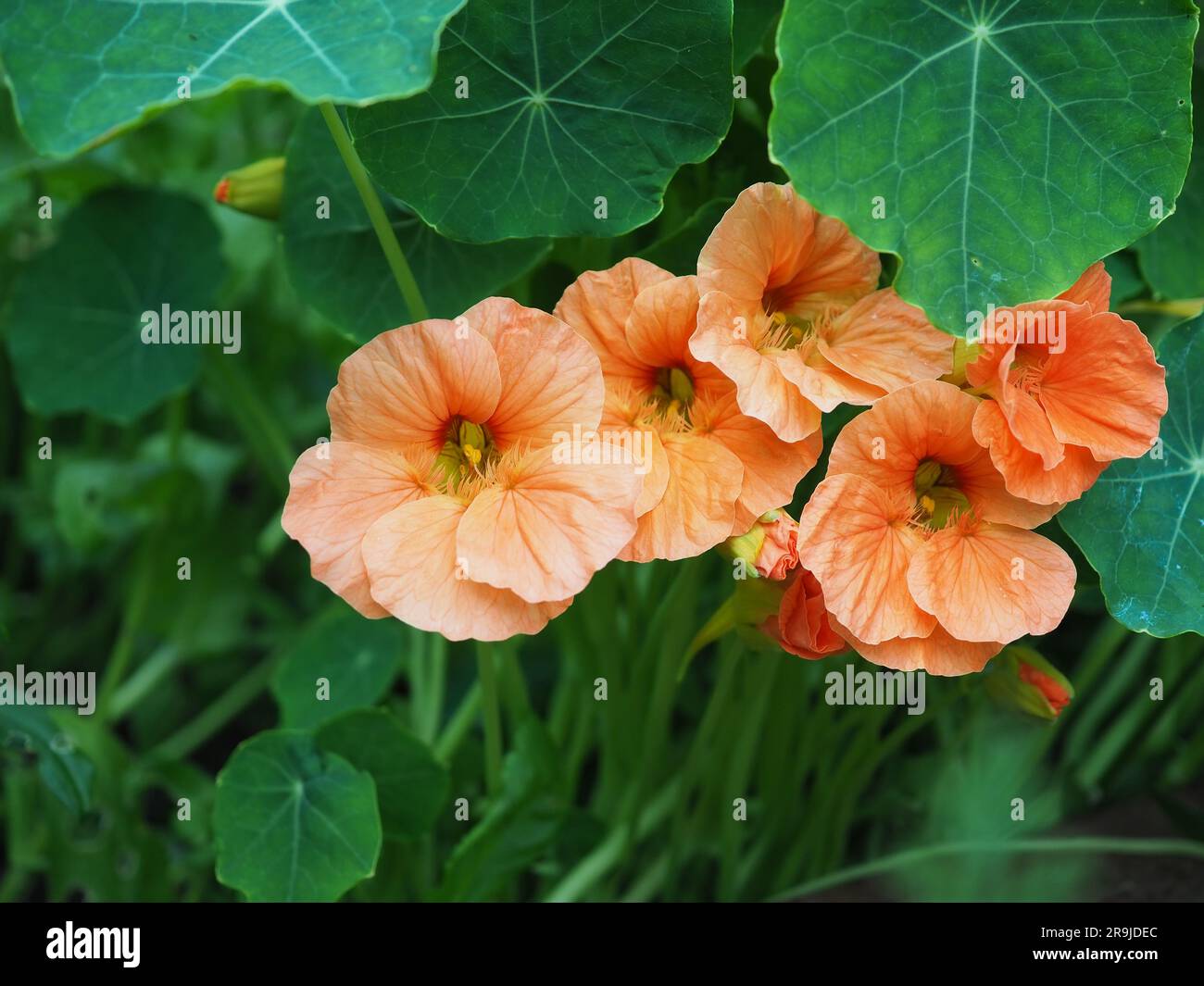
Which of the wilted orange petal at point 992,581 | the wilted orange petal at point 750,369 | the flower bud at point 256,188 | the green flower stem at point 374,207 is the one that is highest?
the flower bud at point 256,188

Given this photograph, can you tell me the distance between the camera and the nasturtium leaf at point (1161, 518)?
30.6 inches

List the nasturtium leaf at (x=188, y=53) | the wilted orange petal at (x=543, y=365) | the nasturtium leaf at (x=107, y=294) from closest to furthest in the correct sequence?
the nasturtium leaf at (x=188, y=53) < the wilted orange petal at (x=543, y=365) < the nasturtium leaf at (x=107, y=294)

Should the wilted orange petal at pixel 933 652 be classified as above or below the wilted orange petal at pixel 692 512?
below

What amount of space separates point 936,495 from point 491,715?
411 mm

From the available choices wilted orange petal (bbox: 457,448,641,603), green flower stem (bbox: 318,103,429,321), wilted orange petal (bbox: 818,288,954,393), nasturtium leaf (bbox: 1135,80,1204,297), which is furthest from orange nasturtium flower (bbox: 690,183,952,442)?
nasturtium leaf (bbox: 1135,80,1204,297)

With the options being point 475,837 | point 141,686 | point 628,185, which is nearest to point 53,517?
point 141,686

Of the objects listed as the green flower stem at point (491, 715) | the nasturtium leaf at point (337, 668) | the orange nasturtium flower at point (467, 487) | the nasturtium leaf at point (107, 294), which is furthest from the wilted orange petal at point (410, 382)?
the nasturtium leaf at point (107, 294)

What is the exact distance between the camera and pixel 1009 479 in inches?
28.2

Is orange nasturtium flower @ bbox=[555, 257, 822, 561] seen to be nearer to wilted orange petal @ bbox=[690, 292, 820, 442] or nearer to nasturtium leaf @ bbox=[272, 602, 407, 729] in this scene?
wilted orange petal @ bbox=[690, 292, 820, 442]

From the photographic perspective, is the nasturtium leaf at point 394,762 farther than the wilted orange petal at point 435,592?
Yes

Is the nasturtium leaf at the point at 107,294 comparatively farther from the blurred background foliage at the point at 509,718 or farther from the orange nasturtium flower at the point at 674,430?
the orange nasturtium flower at the point at 674,430

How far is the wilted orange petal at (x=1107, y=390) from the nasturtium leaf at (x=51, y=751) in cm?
82

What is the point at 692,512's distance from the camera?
73cm

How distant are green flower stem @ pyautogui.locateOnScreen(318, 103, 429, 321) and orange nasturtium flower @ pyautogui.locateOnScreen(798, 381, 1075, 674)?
329mm
